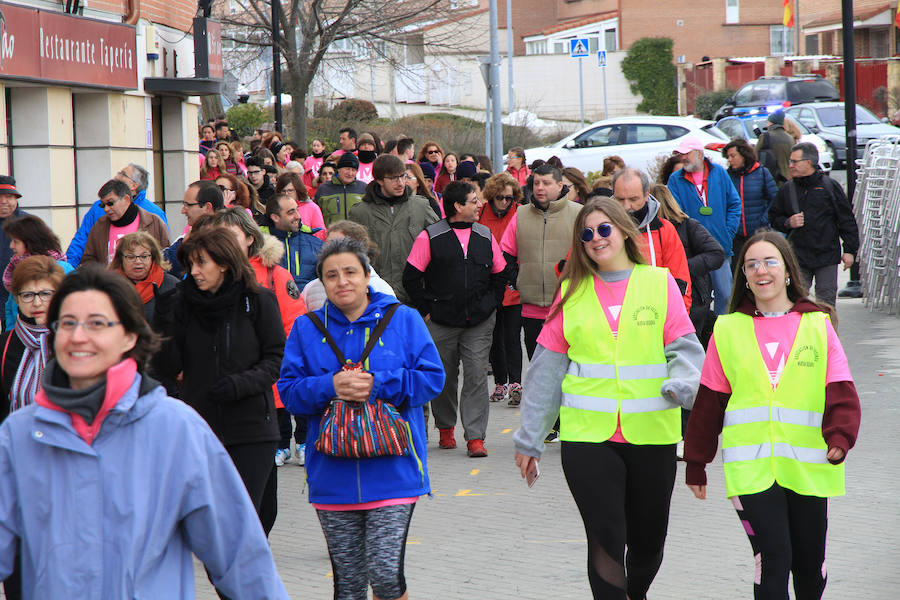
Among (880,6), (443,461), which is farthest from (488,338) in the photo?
(880,6)

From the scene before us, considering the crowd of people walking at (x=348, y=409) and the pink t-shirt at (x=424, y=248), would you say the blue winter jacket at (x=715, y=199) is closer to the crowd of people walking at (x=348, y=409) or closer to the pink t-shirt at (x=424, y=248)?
the pink t-shirt at (x=424, y=248)

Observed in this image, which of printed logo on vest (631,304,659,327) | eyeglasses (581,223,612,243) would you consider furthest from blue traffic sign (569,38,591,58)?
printed logo on vest (631,304,659,327)

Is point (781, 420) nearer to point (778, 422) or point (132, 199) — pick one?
point (778, 422)

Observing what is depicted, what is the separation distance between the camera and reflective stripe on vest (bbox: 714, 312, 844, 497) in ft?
15.0

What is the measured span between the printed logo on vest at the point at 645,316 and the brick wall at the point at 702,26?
61.9 m

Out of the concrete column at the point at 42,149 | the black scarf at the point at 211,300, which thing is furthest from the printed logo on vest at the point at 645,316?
the concrete column at the point at 42,149

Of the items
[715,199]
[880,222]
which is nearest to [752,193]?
[715,199]

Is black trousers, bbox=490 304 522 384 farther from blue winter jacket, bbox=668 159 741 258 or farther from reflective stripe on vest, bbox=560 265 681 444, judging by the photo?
reflective stripe on vest, bbox=560 265 681 444

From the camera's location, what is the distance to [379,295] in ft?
16.2

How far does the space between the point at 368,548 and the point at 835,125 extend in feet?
94.8

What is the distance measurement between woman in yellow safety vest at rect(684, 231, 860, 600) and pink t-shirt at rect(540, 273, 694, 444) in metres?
0.19

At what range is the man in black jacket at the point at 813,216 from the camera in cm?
1157

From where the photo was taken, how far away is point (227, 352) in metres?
5.41

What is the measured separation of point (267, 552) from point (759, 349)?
7.60 feet
